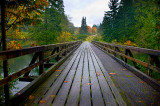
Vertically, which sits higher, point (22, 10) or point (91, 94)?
point (22, 10)

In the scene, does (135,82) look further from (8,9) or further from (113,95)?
(8,9)

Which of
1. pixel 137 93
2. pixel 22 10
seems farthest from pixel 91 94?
pixel 22 10

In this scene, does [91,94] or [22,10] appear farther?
[22,10]

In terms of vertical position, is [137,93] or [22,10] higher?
[22,10]

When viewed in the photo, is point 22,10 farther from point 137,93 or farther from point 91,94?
point 137,93

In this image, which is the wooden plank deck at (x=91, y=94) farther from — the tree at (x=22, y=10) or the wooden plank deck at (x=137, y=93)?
the tree at (x=22, y=10)

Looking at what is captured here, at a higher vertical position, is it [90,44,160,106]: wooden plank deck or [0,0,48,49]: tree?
[0,0,48,49]: tree

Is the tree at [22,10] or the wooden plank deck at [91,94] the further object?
the tree at [22,10]

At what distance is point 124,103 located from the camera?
6.48 feet

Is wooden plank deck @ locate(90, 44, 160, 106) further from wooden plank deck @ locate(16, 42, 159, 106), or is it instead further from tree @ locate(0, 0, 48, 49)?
tree @ locate(0, 0, 48, 49)

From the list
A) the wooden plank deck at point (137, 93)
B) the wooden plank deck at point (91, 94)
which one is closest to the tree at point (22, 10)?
the wooden plank deck at point (91, 94)

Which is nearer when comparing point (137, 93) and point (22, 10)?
point (137, 93)

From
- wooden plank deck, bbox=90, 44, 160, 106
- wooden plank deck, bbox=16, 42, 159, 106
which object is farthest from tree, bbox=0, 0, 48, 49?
wooden plank deck, bbox=90, 44, 160, 106

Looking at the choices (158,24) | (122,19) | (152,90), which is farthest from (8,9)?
(122,19)
